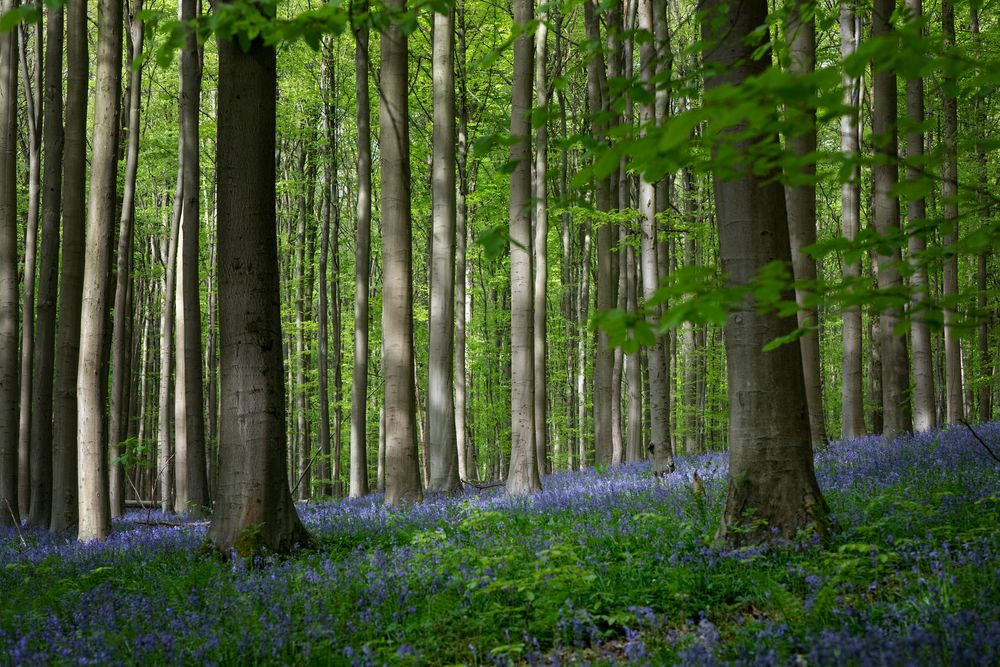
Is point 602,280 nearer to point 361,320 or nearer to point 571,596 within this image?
point 361,320

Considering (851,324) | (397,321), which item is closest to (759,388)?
(397,321)

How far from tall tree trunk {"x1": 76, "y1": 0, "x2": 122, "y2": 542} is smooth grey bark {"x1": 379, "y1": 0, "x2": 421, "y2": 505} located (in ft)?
11.8

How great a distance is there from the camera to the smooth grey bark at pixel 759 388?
5.87 m

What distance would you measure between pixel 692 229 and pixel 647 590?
36.9 feet

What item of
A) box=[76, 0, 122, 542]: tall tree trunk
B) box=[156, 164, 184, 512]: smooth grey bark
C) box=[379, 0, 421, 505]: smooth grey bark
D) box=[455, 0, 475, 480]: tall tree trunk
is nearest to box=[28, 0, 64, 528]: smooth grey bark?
box=[76, 0, 122, 542]: tall tree trunk

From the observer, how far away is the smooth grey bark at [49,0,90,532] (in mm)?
10547

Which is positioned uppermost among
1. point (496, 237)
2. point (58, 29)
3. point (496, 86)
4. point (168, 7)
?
point (168, 7)

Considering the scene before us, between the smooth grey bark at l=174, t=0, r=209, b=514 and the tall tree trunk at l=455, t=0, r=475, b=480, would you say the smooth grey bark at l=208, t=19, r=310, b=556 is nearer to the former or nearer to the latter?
the smooth grey bark at l=174, t=0, r=209, b=514

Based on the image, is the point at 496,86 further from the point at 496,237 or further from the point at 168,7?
the point at 496,237

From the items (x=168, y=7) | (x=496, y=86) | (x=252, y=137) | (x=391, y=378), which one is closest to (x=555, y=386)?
(x=496, y=86)

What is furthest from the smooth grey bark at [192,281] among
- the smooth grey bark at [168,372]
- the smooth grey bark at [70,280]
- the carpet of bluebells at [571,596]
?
the carpet of bluebells at [571,596]

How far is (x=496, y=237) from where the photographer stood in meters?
3.24

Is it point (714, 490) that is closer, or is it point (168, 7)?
point (714, 490)

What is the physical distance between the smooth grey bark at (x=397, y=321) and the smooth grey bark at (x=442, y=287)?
955 millimetres
